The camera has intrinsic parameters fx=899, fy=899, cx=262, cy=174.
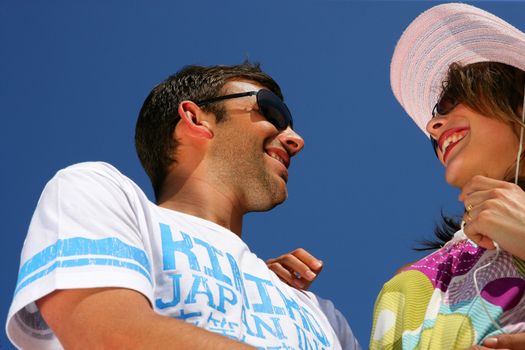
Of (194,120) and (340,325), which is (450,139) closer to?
(340,325)

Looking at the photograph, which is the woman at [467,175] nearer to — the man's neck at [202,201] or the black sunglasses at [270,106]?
the man's neck at [202,201]

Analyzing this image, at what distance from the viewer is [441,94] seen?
3.33 metres

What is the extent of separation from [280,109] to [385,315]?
63.6 inches

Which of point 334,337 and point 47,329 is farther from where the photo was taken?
point 334,337

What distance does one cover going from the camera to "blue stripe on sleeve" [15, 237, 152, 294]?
93.5 inches

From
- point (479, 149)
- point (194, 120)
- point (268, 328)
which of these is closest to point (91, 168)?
point (268, 328)

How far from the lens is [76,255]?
2.39 m

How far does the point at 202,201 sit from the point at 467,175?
3.88 ft

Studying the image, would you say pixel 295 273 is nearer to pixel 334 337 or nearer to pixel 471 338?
pixel 334 337

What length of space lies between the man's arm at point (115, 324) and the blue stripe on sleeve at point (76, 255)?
3.3 inches

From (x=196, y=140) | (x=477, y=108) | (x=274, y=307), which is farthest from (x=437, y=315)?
(x=196, y=140)

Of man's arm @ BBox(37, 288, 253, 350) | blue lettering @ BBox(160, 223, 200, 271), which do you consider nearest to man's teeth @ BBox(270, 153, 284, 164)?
blue lettering @ BBox(160, 223, 200, 271)

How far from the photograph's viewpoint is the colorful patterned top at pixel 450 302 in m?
2.56

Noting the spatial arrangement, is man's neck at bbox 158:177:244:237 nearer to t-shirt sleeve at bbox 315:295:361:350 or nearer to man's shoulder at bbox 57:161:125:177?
t-shirt sleeve at bbox 315:295:361:350
